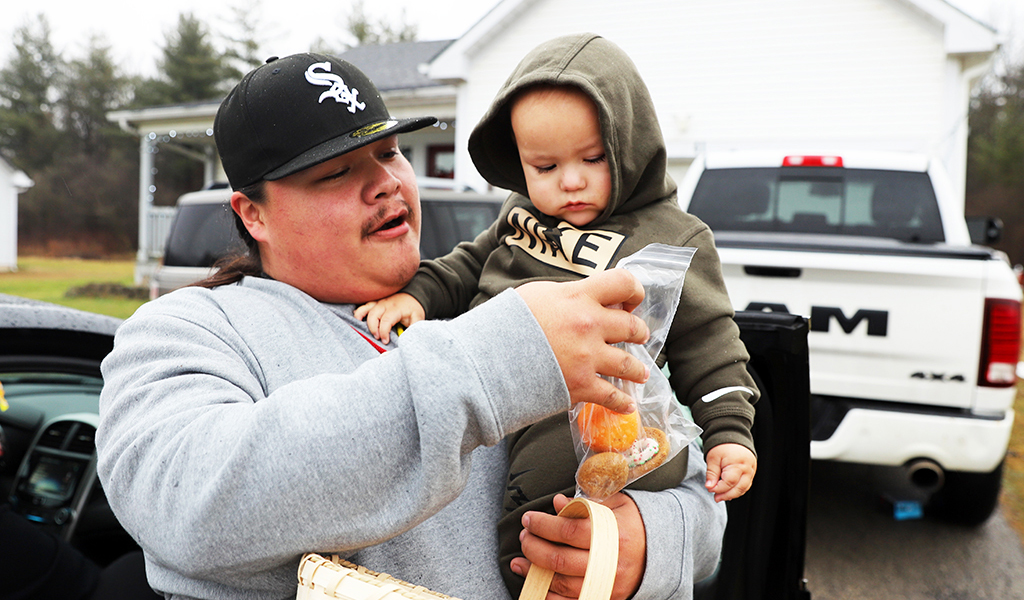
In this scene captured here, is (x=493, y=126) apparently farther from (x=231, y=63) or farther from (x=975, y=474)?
(x=231, y=63)

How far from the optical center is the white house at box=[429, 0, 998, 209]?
9945 mm

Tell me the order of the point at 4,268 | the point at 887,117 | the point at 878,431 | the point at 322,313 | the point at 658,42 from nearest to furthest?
the point at 322,313 < the point at 878,431 < the point at 887,117 < the point at 658,42 < the point at 4,268

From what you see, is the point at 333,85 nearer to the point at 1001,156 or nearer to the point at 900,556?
the point at 900,556

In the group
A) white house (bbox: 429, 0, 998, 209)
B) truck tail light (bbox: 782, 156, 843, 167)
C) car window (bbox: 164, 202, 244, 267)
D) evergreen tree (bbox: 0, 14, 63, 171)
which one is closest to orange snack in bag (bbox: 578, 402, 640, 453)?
truck tail light (bbox: 782, 156, 843, 167)

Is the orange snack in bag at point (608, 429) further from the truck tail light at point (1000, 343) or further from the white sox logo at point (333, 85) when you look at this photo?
the truck tail light at point (1000, 343)

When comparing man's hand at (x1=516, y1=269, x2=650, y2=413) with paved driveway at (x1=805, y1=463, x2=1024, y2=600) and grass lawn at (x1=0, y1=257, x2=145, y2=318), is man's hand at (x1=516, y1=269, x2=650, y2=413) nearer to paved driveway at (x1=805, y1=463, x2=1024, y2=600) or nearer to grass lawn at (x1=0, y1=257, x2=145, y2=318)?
paved driveway at (x1=805, y1=463, x2=1024, y2=600)

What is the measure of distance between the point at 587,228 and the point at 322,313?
0.62m

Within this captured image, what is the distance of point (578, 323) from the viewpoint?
946 mm

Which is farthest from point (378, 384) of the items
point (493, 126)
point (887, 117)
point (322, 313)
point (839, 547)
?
point (887, 117)

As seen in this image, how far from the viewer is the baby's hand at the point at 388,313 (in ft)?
5.11

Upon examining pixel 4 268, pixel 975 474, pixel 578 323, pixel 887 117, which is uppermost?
pixel 887 117

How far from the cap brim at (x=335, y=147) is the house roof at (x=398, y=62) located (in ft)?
38.8

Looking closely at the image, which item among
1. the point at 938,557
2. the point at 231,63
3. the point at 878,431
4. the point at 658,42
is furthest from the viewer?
the point at 231,63

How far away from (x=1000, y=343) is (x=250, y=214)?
3486 mm
